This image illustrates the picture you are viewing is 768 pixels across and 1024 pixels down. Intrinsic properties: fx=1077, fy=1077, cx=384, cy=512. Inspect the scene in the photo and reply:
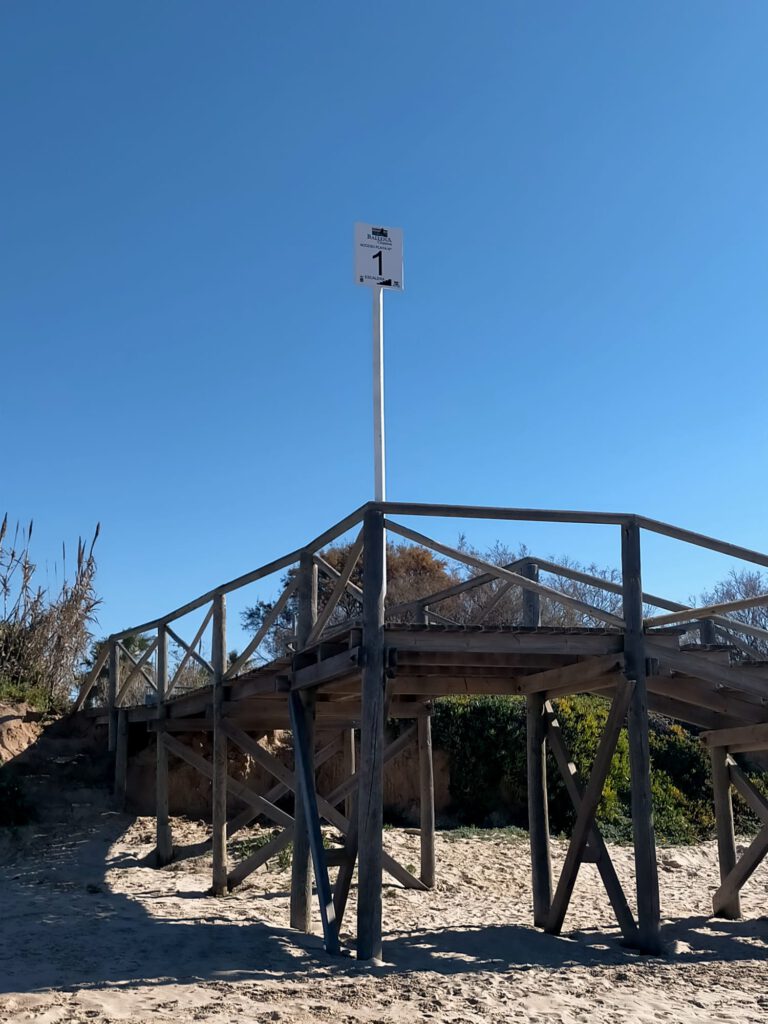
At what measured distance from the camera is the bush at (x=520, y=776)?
16094 millimetres

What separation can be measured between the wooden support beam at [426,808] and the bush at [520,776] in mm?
4153

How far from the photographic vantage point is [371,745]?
7.95 metres

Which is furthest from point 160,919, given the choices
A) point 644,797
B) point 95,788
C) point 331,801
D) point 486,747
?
point 486,747

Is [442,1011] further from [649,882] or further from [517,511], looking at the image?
[517,511]

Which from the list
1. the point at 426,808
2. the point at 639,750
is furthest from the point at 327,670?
the point at 426,808

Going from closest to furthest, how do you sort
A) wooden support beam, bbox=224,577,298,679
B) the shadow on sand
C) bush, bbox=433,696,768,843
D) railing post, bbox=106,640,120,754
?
the shadow on sand
wooden support beam, bbox=224,577,298,679
railing post, bbox=106,640,120,754
bush, bbox=433,696,768,843

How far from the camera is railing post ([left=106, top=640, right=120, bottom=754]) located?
572 inches

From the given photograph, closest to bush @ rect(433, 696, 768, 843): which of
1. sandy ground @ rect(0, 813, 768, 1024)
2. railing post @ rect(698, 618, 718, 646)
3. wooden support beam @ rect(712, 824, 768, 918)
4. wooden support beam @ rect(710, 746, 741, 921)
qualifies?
sandy ground @ rect(0, 813, 768, 1024)

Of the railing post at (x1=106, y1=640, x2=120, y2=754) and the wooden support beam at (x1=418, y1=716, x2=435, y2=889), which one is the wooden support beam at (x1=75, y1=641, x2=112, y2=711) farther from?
the wooden support beam at (x1=418, y1=716, x2=435, y2=889)

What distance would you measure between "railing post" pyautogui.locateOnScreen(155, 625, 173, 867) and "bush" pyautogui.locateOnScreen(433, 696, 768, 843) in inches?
201

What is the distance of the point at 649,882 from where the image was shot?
8211 millimetres

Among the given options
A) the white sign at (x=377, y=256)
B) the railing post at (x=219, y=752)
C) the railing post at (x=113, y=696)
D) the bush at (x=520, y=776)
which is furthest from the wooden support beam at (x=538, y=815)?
the railing post at (x=113, y=696)

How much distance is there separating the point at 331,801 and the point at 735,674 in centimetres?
438

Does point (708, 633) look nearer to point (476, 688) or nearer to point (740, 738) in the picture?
point (740, 738)
